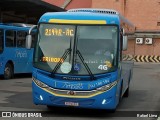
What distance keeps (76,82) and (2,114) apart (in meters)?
2.00

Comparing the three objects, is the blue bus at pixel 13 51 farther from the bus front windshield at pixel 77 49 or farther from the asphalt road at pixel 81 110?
the bus front windshield at pixel 77 49

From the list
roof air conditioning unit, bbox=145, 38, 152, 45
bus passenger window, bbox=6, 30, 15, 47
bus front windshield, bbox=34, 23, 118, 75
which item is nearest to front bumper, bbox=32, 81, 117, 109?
bus front windshield, bbox=34, 23, 118, 75

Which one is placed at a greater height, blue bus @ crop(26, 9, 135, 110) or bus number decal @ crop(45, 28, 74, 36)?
bus number decal @ crop(45, 28, 74, 36)

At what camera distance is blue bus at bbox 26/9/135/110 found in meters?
11.0

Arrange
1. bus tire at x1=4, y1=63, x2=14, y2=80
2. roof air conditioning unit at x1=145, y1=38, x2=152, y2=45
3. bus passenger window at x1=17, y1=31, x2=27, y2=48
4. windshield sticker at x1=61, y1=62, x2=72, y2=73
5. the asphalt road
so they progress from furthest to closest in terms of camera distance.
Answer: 1. roof air conditioning unit at x1=145, y1=38, x2=152, y2=45
2. bus passenger window at x1=17, y1=31, x2=27, y2=48
3. bus tire at x1=4, y1=63, x2=14, y2=80
4. the asphalt road
5. windshield sticker at x1=61, y1=62, x2=72, y2=73

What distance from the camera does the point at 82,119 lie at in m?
11.0

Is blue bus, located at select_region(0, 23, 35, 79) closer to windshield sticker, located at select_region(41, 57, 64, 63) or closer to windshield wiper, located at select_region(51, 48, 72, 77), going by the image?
windshield sticker, located at select_region(41, 57, 64, 63)

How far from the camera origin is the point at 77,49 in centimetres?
1128

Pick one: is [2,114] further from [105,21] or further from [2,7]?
[2,7]

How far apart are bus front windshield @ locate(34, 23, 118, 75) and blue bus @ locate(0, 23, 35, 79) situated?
33.9 ft

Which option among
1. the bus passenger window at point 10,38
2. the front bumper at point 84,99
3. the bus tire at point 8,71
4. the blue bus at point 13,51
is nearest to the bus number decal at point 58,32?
the front bumper at point 84,99

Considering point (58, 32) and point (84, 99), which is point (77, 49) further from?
point (84, 99)

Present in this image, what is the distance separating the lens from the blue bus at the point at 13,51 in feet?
71.1

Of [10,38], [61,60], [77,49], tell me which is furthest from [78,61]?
[10,38]
